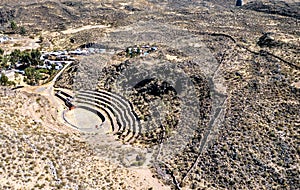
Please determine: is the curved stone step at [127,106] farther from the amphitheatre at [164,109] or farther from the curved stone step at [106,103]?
the curved stone step at [106,103]

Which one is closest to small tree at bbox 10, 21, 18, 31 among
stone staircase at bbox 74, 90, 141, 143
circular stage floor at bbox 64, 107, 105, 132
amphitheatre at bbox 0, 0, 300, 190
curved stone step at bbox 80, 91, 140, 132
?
amphitheatre at bbox 0, 0, 300, 190

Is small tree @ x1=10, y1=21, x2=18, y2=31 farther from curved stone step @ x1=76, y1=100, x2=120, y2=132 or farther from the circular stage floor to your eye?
the circular stage floor

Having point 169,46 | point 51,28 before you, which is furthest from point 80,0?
point 169,46

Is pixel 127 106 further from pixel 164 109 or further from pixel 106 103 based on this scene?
pixel 164 109

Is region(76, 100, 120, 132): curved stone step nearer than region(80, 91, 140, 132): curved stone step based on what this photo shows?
No

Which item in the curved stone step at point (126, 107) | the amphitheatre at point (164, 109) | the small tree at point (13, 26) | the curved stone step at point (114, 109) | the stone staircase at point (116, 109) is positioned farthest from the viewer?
the small tree at point (13, 26)

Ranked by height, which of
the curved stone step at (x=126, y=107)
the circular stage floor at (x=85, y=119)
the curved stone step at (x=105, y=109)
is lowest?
the circular stage floor at (x=85, y=119)

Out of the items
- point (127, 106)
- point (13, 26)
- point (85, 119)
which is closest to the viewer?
point (85, 119)

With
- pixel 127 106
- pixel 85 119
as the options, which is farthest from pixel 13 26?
pixel 127 106

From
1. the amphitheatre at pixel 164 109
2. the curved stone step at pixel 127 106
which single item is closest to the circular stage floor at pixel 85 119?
the amphitheatre at pixel 164 109
